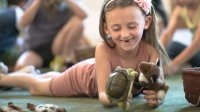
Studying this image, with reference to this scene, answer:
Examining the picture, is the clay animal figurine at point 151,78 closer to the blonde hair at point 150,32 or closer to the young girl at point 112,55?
the young girl at point 112,55

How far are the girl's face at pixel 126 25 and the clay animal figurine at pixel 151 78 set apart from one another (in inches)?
6.0

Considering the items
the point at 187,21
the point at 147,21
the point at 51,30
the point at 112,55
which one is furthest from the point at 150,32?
the point at 51,30

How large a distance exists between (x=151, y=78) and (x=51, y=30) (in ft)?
4.92

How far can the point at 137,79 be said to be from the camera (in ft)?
4.25

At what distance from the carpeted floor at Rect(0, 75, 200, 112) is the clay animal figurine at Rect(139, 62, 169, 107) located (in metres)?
0.07

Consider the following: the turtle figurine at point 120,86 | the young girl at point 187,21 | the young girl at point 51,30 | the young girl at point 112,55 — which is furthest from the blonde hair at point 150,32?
the young girl at point 51,30

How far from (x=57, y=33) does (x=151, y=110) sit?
148 cm

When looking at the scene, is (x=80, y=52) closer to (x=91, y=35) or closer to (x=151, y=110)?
(x=91, y=35)

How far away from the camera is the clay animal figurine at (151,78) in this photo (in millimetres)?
1158

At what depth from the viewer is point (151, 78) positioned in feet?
3.85

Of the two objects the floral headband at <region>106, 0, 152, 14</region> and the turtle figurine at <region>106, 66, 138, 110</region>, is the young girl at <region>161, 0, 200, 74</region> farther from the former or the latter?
the turtle figurine at <region>106, 66, 138, 110</region>

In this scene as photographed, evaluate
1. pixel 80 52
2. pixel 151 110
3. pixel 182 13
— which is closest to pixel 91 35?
pixel 80 52

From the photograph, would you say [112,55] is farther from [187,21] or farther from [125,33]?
[187,21]

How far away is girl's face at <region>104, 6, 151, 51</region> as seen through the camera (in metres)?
1.26
